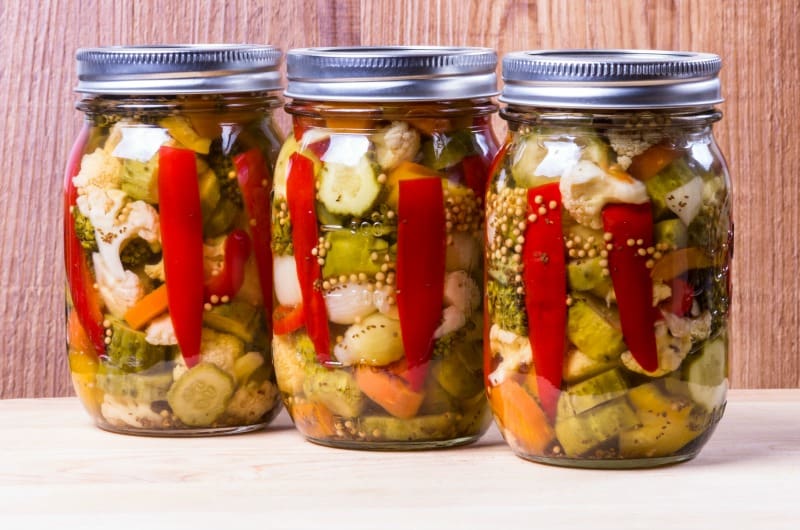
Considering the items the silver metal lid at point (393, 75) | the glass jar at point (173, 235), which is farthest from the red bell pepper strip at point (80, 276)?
the silver metal lid at point (393, 75)

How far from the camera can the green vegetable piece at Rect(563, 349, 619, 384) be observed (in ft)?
3.48

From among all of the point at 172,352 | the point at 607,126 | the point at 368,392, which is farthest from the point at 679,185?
the point at 172,352

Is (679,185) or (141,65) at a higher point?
(141,65)

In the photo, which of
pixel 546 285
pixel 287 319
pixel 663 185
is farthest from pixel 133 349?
pixel 663 185

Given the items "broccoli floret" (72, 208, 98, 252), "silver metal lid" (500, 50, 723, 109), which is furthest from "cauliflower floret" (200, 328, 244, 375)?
"silver metal lid" (500, 50, 723, 109)

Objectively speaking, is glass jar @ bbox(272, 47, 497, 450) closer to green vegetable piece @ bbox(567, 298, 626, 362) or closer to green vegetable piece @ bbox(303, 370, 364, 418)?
green vegetable piece @ bbox(303, 370, 364, 418)

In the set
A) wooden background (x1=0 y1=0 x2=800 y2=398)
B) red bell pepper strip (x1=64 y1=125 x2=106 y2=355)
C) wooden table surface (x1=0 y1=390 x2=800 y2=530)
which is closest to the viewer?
wooden table surface (x1=0 y1=390 x2=800 y2=530)

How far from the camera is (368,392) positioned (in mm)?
1146

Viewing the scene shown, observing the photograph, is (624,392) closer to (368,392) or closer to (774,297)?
(368,392)

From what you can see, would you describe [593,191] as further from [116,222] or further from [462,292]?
[116,222]

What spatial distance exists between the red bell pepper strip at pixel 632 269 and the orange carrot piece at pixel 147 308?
38cm

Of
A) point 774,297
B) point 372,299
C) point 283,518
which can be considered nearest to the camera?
point 283,518

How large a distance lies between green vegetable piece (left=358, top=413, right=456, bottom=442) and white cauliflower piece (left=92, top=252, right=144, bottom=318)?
0.22 metres

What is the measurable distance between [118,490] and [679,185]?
48cm
